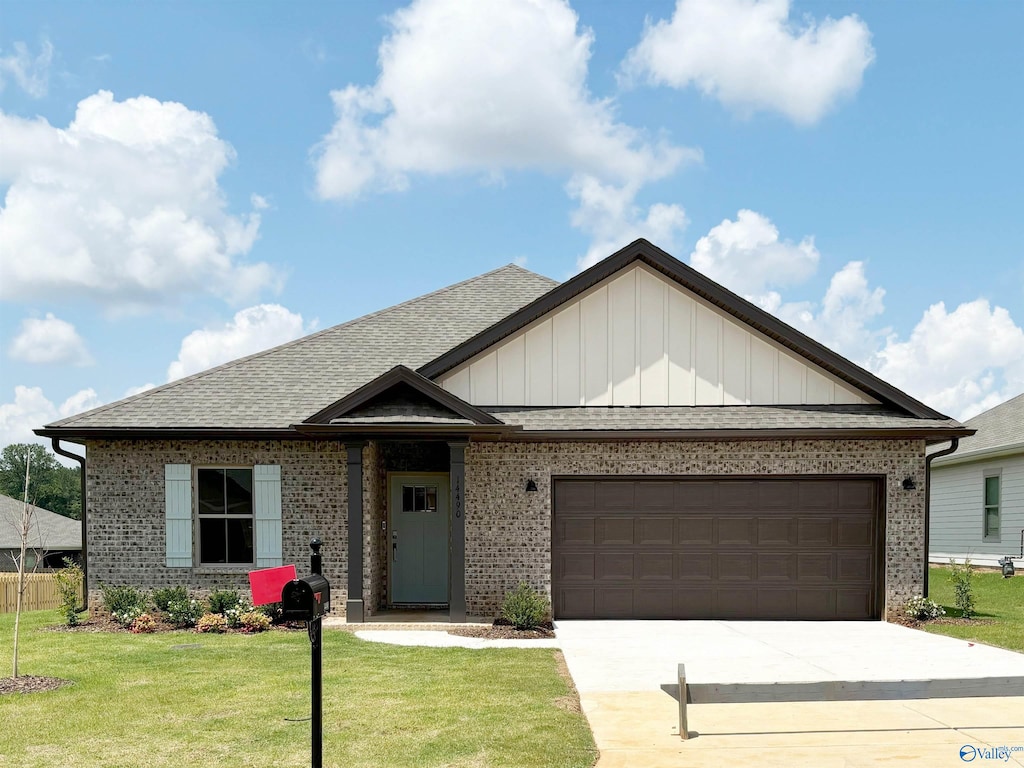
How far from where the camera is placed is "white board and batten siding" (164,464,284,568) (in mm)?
14008

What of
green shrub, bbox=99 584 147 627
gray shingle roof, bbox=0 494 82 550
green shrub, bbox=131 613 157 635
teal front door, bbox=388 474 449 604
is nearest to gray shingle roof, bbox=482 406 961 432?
teal front door, bbox=388 474 449 604

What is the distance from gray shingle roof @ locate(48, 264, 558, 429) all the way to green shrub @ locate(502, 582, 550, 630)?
14.4 ft

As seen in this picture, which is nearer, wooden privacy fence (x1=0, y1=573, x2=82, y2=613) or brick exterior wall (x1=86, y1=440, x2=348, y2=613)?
brick exterior wall (x1=86, y1=440, x2=348, y2=613)

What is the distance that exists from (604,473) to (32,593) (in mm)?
14230

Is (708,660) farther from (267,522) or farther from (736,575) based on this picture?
(267,522)

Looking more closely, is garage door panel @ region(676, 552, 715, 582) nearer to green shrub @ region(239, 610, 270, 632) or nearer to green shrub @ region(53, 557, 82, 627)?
green shrub @ region(239, 610, 270, 632)

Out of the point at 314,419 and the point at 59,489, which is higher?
the point at 314,419

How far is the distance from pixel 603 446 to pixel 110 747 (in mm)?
8565

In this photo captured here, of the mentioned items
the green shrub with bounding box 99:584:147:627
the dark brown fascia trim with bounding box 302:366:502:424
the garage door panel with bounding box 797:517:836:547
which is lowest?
the green shrub with bounding box 99:584:147:627

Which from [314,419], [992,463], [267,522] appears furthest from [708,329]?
[992,463]

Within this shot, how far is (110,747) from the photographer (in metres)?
6.88

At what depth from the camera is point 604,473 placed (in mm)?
13883

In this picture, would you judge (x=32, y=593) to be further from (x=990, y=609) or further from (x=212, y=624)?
(x=990, y=609)

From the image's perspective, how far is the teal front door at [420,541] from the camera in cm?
1530
